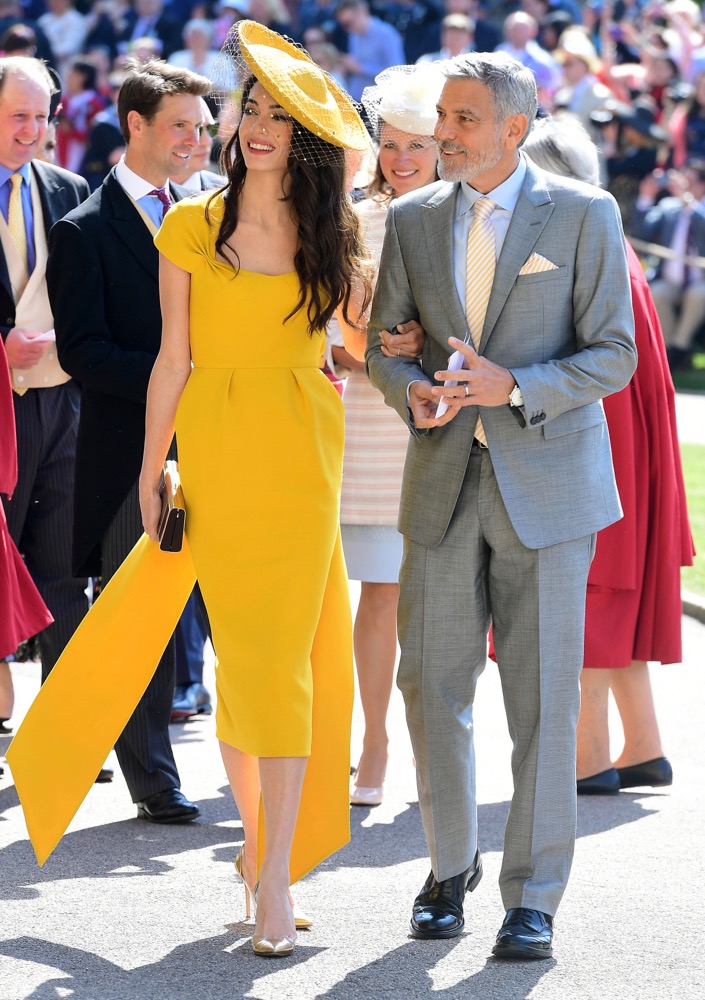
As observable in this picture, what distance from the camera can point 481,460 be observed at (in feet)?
13.4

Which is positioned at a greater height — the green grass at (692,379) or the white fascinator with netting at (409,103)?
the white fascinator with netting at (409,103)

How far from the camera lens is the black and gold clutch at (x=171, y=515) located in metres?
4.13

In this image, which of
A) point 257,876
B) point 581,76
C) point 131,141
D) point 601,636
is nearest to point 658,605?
point 601,636

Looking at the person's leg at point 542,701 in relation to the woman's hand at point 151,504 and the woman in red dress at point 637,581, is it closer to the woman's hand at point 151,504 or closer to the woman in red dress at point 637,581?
the woman's hand at point 151,504

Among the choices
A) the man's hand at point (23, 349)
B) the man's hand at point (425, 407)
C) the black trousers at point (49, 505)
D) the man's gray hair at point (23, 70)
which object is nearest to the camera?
the man's hand at point (425, 407)

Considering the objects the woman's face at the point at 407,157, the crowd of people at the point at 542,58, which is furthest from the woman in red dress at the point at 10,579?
the crowd of people at the point at 542,58

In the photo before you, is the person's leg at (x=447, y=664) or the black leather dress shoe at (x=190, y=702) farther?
the black leather dress shoe at (x=190, y=702)

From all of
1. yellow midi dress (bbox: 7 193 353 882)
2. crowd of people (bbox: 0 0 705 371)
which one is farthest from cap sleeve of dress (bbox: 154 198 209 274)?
crowd of people (bbox: 0 0 705 371)

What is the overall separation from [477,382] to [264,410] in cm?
57

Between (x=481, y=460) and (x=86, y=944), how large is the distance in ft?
5.05

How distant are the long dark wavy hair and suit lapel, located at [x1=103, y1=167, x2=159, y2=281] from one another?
99cm

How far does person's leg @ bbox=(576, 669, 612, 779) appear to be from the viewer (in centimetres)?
555

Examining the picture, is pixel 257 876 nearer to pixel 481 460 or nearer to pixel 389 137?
pixel 481 460

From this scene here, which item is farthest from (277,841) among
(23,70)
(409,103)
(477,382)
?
(23,70)
